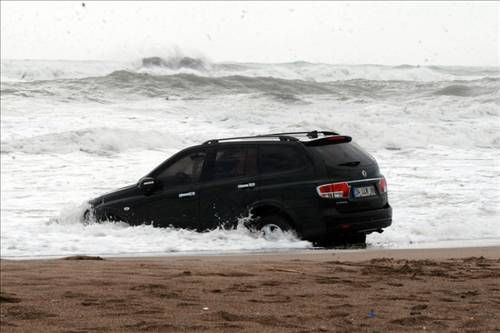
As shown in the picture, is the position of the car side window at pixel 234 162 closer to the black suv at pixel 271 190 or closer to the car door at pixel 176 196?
the black suv at pixel 271 190

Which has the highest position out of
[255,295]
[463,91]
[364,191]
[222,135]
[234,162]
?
[463,91]

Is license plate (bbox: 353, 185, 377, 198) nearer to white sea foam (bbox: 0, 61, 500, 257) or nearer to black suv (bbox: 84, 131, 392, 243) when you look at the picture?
black suv (bbox: 84, 131, 392, 243)

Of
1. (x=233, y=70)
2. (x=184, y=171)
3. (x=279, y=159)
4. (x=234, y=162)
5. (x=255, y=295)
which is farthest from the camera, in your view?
(x=233, y=70)

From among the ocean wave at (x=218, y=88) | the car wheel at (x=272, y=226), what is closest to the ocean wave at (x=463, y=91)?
the ocean wave at (x=218, y=88)

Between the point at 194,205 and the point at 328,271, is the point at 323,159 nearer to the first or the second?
the point at 194,205

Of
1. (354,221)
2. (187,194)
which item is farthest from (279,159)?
(187,194)

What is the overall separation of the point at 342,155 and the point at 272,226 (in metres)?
1.22

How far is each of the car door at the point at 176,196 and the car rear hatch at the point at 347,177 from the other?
167 centimetres

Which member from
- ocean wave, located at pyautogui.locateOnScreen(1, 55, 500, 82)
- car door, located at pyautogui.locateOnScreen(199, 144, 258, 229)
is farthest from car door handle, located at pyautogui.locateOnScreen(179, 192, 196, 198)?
ocean wave, located at pyautogui.locateOnScreen(1, 55, 500, 82)

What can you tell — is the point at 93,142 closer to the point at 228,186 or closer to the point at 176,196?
the point at 176,196

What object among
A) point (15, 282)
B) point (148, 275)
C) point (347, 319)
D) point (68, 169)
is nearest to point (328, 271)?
point (148, 275)

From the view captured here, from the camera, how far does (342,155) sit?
10828 mm

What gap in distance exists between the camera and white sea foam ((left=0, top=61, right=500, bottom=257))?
A: 1206 centimetres

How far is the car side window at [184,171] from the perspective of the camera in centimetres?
1165
